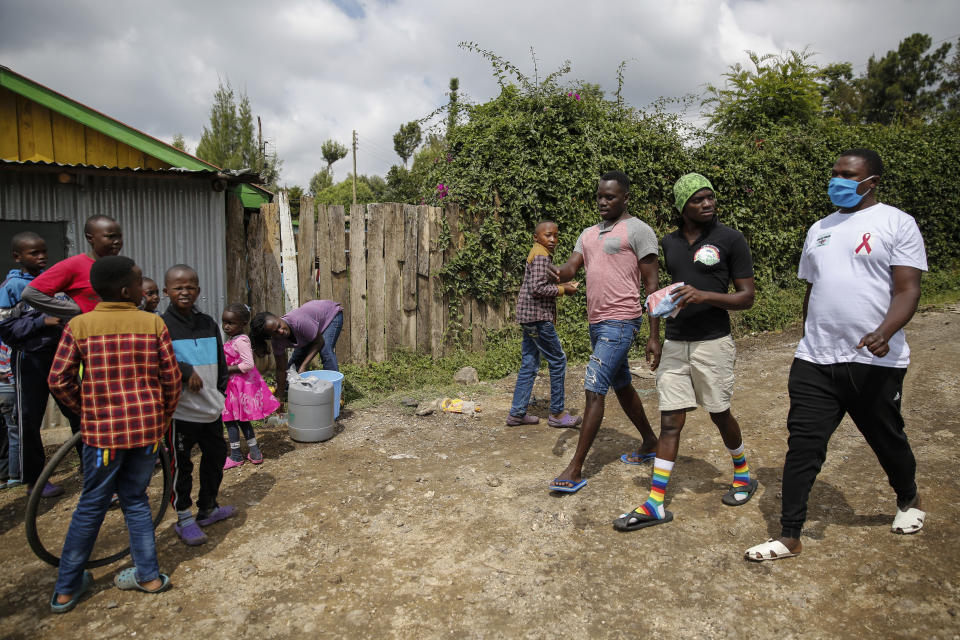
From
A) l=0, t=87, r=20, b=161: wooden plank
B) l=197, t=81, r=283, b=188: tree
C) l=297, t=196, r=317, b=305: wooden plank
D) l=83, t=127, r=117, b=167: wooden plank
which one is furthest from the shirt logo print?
l=197, t=81, r=283, b=188: tree

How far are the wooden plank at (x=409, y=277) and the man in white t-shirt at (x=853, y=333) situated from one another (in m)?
4.85

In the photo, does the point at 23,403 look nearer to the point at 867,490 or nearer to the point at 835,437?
the point at 867,490

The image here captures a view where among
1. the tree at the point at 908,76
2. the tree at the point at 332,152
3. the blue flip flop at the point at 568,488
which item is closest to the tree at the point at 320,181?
the tree at the point at 332,152

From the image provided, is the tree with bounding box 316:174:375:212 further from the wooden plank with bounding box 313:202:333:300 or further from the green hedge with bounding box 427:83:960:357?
the wooden plank with bounding box 313:202:333:300

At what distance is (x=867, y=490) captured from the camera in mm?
3775

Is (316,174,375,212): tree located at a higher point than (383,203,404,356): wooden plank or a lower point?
higher

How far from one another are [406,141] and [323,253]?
1476 inches

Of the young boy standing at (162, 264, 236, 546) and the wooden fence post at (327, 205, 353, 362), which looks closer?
the young boy standing at (162, 264, 236, 546)

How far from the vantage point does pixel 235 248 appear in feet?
20.5

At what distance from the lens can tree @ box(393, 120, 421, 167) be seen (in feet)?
136

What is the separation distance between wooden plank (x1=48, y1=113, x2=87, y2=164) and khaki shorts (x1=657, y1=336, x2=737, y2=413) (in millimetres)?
6247

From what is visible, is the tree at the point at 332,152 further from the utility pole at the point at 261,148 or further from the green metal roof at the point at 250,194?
the green metal roof at the point at 250,194

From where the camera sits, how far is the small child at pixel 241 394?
4.58 meters

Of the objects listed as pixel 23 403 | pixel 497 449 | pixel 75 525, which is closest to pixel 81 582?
pixel 75 525
